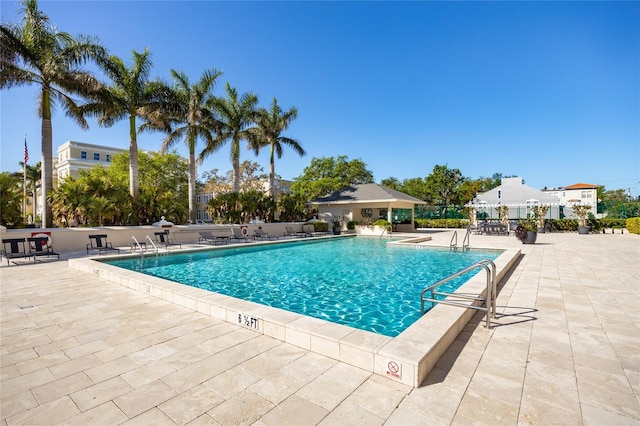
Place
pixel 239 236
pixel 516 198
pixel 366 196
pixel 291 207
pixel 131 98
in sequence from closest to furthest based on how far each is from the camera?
pixel 131 98
pixel 239 236
pixel 291 207
pixel 366 196
pixel 516 198

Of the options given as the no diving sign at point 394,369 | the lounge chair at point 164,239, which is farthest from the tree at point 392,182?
the no diving sign at point 394,369

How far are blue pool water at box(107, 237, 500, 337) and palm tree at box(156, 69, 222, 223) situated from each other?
9218 millimetres

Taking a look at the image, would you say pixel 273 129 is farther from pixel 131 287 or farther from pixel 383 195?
pixel 131 287

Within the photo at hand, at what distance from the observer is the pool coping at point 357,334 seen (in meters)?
3.19

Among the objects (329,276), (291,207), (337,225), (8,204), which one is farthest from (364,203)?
(8,204)

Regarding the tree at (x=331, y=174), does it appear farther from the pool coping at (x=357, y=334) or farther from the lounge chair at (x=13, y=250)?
the pool coping at (x=357, y=334)

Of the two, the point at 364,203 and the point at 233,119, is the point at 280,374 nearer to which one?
the point at 233,119

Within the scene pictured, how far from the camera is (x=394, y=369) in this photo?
3143 mm

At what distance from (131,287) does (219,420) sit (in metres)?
5.61

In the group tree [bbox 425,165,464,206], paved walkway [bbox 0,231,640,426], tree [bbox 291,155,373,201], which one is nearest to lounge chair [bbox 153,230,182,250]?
paved walkway [bbox 0,231,640,426]

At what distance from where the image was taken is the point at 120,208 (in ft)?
56.0

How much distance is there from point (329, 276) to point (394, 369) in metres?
6.56

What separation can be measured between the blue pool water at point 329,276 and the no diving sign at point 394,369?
7.17 ft

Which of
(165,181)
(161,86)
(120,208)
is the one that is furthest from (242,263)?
(165,181)
